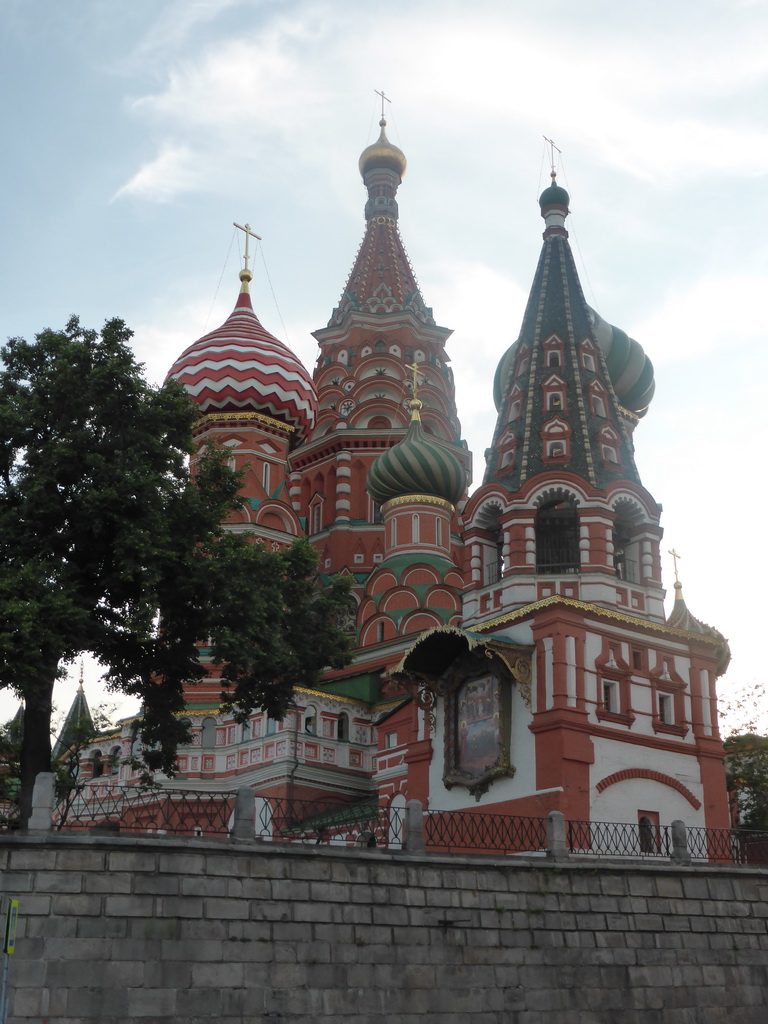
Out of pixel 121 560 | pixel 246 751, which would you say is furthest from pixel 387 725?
pixel 121 560

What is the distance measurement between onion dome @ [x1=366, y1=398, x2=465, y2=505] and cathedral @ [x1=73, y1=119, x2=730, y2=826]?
0.05 meters

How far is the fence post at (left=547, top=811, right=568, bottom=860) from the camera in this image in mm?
16188

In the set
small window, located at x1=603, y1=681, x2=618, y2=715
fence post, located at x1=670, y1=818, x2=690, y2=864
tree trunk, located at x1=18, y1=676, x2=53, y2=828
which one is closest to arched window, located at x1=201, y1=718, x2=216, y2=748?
small window, located at x1=603, y1=681, x2=618, y2=715

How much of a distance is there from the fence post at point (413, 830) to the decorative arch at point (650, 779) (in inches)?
248

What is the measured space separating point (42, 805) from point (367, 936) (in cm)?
393

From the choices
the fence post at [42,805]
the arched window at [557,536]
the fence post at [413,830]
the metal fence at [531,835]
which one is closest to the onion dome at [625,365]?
the arched window at [557,536]

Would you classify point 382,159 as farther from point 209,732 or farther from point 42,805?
point 42,805

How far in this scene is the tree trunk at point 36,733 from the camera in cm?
1644

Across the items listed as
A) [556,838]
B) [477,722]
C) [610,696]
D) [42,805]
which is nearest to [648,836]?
[610,696]

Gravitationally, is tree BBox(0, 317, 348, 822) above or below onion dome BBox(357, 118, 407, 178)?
below

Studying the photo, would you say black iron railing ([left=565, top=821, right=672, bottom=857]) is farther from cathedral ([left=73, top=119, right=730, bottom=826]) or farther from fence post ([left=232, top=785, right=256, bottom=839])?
fence post ([left=232, top=785, right=256, bottom=839])

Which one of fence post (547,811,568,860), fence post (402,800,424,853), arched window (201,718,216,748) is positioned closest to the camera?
fence post (402,800,424,853)

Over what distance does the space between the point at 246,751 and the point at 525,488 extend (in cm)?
1086

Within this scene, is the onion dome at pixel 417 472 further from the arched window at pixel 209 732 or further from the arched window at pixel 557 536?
the arched window at pixel 557 536
